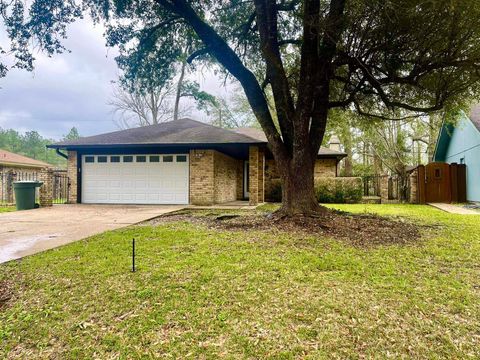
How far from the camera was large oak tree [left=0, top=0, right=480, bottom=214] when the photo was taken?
252 inches

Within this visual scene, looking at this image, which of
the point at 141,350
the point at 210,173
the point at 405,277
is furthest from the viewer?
the point at 210,173

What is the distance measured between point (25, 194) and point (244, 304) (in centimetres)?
1226

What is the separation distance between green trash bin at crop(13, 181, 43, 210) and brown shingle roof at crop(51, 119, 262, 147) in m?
2.32

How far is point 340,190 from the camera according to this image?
50.6 feet

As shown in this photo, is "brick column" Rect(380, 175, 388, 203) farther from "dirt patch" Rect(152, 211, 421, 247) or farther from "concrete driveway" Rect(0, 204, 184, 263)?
"concrete driveway" Rect(0, 204, 184, 263)

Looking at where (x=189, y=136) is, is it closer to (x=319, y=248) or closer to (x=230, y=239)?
(x=230, y=239)

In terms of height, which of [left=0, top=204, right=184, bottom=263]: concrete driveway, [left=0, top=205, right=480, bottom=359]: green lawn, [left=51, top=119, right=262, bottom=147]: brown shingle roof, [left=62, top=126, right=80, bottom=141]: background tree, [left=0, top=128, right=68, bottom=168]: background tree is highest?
[left=62, top=126, right=80, bottom=141]: background tree

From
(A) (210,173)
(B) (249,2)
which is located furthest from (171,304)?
(A) (210,173)

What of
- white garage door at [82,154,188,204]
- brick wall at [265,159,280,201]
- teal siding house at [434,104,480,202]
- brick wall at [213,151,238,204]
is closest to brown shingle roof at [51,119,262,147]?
white garage door at [82,154,188,204]

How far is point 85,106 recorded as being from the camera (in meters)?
31.0

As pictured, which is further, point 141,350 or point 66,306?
point 66,306

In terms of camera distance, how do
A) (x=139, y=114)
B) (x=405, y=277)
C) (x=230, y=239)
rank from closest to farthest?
(x=405, y=277)
(x=230, y=239)
(x=139, y=114)

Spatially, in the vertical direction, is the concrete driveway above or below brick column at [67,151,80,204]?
below

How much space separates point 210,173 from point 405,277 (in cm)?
995
